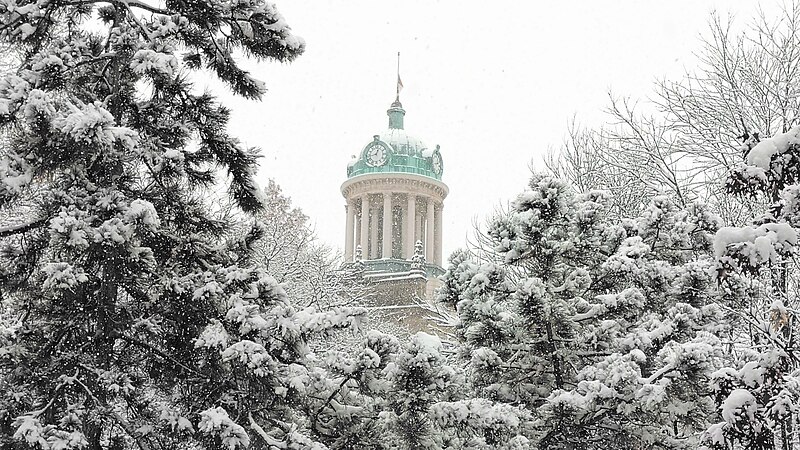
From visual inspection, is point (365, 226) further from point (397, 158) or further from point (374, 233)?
point (397, 158)

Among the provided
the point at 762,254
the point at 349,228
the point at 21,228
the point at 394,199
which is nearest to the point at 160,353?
the point at 21,228

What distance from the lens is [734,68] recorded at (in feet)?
45.6

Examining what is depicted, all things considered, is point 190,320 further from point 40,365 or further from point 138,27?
point 138,27

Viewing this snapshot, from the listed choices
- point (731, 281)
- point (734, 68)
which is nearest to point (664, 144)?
point (734, 68)

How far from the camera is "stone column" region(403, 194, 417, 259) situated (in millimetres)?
56594

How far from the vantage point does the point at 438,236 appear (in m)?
59.5

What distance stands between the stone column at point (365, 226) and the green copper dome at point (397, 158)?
1.77 metres

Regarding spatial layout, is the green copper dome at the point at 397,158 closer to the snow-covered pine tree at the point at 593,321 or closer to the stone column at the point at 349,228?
the stone column at the point at 349,228

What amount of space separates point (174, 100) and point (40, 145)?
4.74 ft

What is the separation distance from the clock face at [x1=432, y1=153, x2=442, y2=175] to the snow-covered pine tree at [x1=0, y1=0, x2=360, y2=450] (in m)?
50.6

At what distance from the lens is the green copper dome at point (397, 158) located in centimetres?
5725

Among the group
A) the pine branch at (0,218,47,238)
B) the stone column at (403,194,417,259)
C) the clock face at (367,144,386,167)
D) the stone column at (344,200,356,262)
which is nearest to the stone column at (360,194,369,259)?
the stone column at (344,200,356,262)

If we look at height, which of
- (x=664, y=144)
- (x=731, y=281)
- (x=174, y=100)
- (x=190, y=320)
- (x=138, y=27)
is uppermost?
(x=664, y=144)

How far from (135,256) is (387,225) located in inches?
1941
